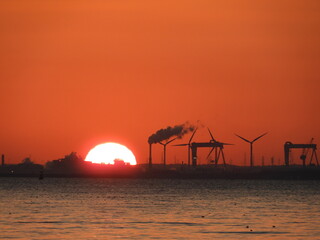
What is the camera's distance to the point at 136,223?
286 ft

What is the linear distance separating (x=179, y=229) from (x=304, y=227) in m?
12.3

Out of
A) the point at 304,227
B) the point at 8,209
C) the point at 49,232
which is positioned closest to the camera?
the point at 49,232

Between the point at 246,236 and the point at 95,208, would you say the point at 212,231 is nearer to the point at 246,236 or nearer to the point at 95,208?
the point at 246,236

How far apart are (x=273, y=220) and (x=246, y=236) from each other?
19.4 meters

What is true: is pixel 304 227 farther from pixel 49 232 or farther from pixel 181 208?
pixel 181 208

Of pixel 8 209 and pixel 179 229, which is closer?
pixel 179 229

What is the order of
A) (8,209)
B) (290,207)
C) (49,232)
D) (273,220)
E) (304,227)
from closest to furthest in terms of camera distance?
(49,232) < (304,227) < (273,220) < (8,209) < (290,207)

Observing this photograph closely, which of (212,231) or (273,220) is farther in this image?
(273,220)

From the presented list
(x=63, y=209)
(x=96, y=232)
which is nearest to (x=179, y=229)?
(x=96, y=232)

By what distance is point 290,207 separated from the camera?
12050 centimetres

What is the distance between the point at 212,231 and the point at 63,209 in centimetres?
3529

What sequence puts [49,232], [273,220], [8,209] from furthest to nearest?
[8,209], [273,220], [49,232]

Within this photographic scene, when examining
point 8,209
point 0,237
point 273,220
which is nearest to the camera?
point 0,237

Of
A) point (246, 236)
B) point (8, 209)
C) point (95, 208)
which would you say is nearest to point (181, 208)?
point (95, 208)
